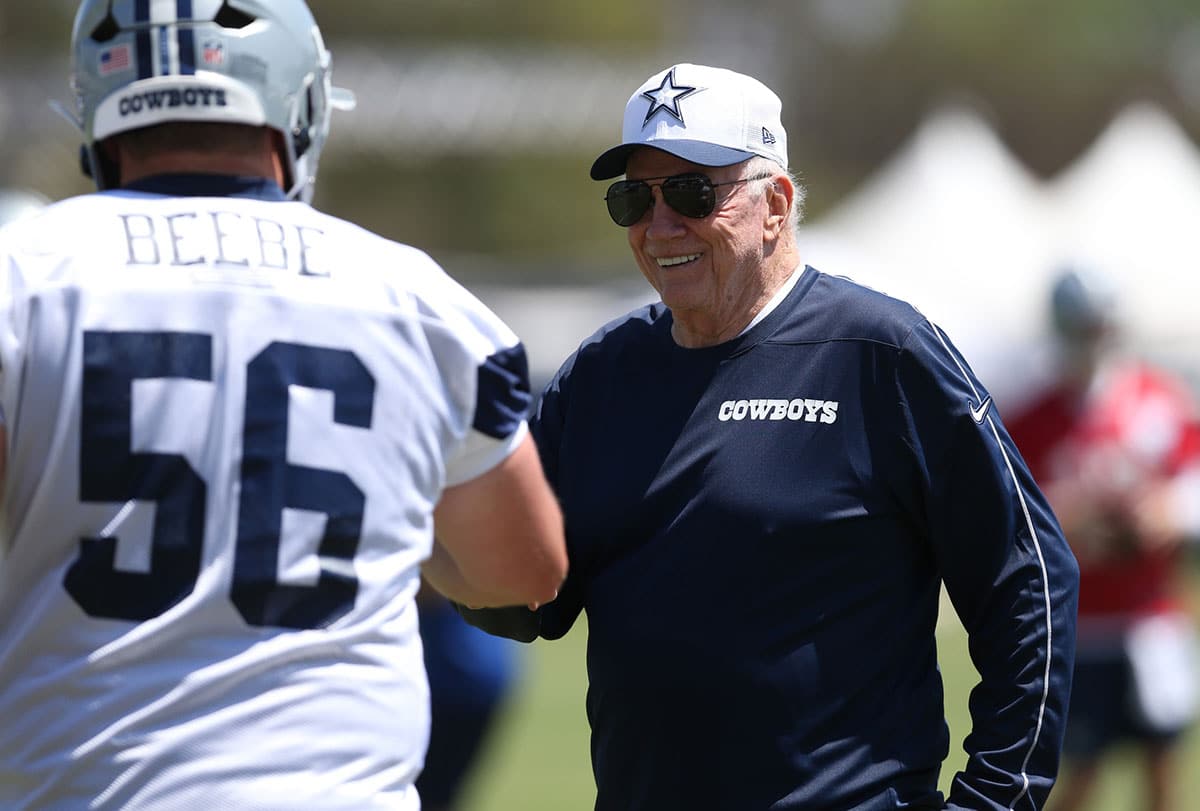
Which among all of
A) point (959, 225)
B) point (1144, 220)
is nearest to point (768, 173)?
point (959, 225)

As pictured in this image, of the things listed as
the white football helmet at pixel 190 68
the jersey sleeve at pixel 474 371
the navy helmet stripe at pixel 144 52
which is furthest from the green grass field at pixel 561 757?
the navy helmet stripe at pixel 144 52

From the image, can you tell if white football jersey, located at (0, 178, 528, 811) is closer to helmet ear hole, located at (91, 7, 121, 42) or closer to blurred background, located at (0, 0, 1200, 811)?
helmet ear hole, located at (91, 7, 121, 42)

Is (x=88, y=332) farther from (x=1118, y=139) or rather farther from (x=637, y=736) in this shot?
(x=1118, y=139)

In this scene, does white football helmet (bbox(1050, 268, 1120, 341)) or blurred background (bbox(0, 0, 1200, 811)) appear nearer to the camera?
white football helmet (bbox(1050, 268, 1120, 341))

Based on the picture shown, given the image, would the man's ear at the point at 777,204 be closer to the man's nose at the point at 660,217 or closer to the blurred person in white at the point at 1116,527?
the man's nose at the point at 660,217

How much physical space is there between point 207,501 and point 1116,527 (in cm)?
591

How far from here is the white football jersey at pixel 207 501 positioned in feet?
7.70

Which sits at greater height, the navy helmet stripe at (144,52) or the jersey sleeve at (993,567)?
the navy helmet stripe at (144,52)

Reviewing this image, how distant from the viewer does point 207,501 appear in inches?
94.0

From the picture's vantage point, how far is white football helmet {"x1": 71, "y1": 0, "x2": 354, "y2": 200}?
2.54 meters

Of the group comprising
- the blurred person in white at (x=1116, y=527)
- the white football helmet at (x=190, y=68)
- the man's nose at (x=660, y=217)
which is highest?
the white football helmet at (x=190, y=68)

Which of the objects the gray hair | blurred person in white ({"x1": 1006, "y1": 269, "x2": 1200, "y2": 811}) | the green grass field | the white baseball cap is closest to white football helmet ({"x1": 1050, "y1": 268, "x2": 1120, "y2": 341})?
blurred person in white ({"x1": 1006, "y1": 269, "x2": 1200, "y2": 811})

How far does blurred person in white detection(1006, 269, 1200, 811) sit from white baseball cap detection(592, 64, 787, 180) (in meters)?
4.38

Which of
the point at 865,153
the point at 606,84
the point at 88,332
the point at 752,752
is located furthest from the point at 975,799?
the point at 865,153
